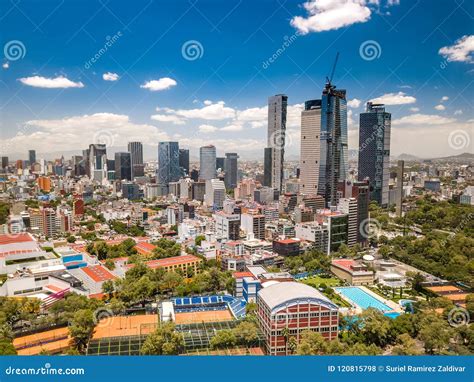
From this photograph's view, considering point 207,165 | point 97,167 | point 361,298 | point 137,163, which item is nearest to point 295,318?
point 361,298

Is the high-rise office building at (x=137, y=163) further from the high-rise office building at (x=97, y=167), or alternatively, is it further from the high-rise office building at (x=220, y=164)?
the high-rise office building at (x=220, y=164)

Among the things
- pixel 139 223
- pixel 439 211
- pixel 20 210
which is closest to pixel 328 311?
pixel 439 211

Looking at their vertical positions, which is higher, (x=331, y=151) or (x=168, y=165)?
(x=331, y=151)

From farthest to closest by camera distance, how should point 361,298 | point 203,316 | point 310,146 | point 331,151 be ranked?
point 310,146
point 331,151
point 361,298
point 203,316

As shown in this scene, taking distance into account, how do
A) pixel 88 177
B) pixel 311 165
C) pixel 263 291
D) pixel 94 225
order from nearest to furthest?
pixel 263 291 < pixel 94 225 < pixel 88 177 < pixel 311 165

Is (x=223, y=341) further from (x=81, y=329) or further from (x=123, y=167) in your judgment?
(x=123, y=167)

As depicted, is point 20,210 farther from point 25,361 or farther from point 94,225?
point 25,361

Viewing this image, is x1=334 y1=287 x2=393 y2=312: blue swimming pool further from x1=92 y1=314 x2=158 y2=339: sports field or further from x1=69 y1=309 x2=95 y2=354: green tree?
x1=69 y1=309 x2=95 y2=354: green tree

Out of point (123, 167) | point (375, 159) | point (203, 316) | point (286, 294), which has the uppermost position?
point (375, 159)
